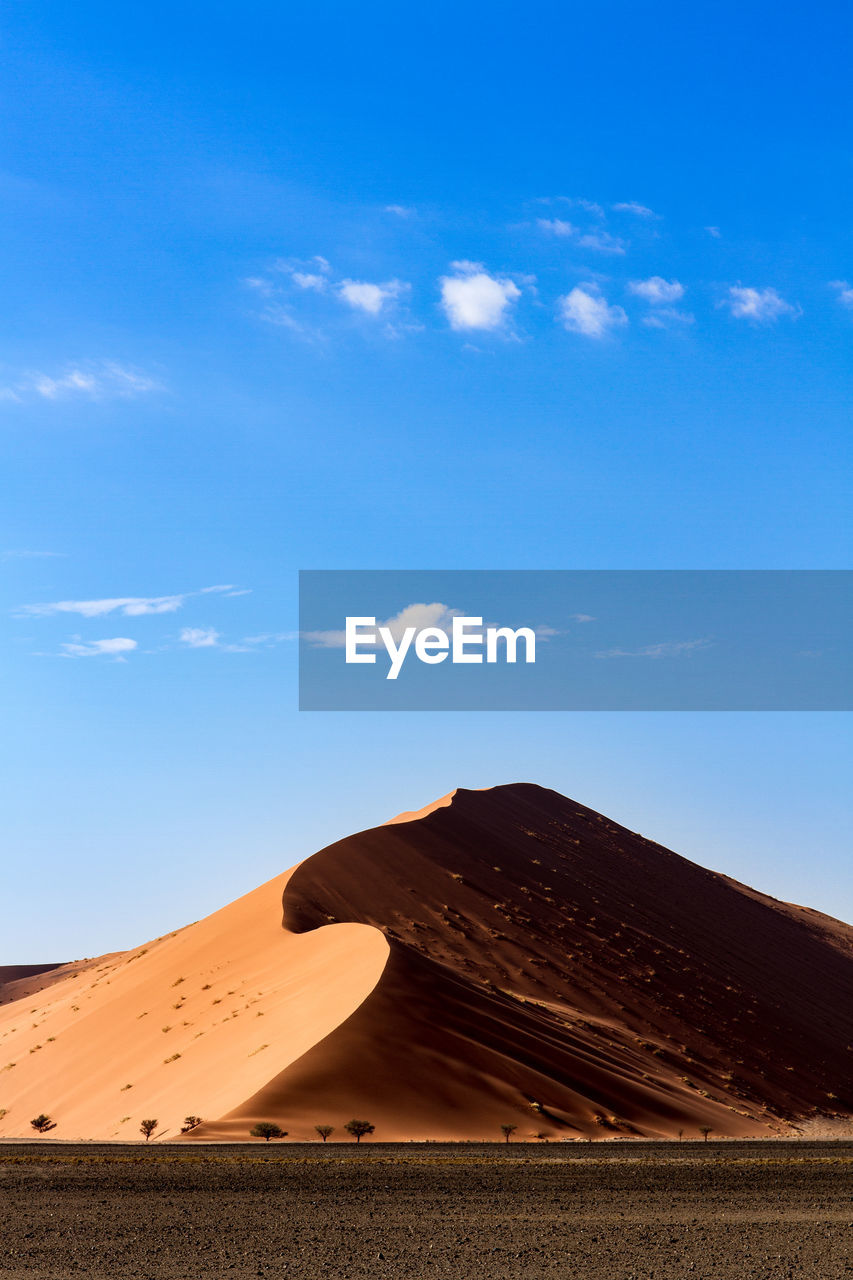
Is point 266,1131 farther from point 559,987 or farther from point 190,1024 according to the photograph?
point 559,987

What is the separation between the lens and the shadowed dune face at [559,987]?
32.7m

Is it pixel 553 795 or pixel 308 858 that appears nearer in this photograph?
pixel 308 858

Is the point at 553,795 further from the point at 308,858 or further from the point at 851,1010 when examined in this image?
the point at 308,858

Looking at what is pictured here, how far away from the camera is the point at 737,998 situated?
→ 63844mm

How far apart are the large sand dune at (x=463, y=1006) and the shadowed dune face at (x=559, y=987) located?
0.13 meters

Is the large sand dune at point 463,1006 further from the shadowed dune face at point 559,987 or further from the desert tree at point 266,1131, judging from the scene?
the desert tree at point 266,1131

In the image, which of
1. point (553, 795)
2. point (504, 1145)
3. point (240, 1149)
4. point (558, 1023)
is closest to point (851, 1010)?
point (553, 795)

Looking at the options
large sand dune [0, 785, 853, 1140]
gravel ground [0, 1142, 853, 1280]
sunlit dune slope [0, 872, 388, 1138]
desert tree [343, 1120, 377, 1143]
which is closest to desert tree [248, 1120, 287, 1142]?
large sand dune [0, 785, 853, 1140]

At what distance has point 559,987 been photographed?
5294 cm

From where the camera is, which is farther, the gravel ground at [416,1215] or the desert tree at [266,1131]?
the desert tree at [266,1131]

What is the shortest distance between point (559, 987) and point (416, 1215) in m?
36.0

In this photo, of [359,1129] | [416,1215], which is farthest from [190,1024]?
[416,1215]

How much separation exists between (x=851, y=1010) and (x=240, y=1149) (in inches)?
2193

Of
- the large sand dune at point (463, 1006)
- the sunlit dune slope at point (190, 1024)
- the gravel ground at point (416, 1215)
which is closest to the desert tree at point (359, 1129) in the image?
the large sand dune at point (463, 1006)
